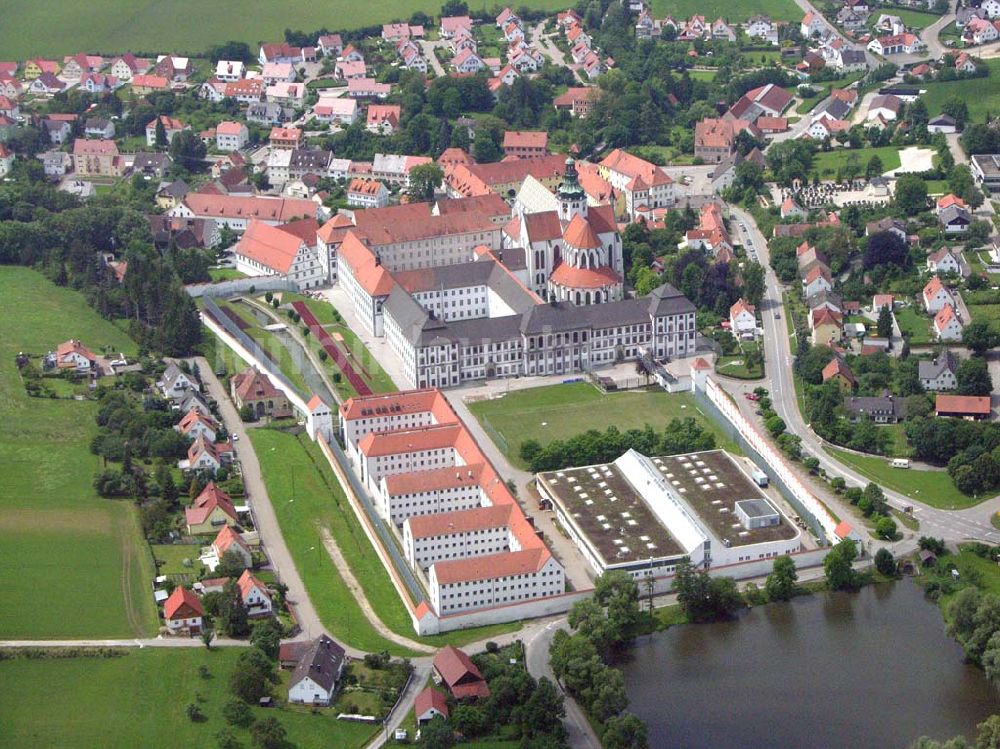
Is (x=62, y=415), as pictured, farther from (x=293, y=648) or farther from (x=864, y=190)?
(x=864, y=190)

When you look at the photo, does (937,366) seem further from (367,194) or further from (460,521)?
(367,194)

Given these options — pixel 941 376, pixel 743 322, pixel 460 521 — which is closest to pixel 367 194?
pixel 743 322

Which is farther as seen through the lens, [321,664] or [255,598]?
[255,598]

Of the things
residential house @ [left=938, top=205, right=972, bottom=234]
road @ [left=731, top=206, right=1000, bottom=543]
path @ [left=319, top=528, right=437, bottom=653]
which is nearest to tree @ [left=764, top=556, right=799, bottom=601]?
road @ [left=731, top=206, right=1000, bottom=543]

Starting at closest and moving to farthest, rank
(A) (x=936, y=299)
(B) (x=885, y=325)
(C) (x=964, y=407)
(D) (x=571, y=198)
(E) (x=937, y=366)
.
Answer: (C) (x=964, y=407), (E) (x=937, y=366), (B) (x=885, y=325), (A) (x=936, y=299), (D) (x=571, y=198)

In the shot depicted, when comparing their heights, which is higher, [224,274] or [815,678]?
[224,274]

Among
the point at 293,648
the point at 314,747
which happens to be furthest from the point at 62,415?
the point at 314,747

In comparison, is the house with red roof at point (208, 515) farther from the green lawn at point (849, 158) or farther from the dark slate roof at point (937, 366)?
the green lawn at point (849, 158)
